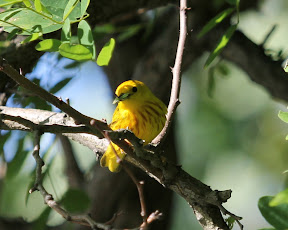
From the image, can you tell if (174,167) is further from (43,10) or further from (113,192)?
(113,192)

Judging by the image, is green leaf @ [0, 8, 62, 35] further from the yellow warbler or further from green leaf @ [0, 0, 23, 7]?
the yellow warbler

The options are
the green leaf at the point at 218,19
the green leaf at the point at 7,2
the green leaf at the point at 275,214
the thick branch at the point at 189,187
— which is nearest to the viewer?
the green leaf at the point at 275,214

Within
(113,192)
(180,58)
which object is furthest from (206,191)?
(113,192)

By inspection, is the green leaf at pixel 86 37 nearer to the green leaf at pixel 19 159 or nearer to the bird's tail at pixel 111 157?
the bird's tail at pixel 111 157

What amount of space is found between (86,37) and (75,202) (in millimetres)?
893

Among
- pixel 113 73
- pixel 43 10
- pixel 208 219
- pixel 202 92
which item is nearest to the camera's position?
pixel 43 10

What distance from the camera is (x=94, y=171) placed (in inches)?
132

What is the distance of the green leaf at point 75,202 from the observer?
84.7 inches

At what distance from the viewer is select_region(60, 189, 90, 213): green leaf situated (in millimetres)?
2151

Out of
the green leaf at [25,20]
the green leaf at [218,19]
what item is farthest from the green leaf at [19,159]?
the green leaf at [218,19]

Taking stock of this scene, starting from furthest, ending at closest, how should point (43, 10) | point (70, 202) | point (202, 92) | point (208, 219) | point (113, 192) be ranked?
1. point (202, 92)
2. point (113, 192)
3. point (70, 202)
4. point (208, 219)
5. point (43, 10)

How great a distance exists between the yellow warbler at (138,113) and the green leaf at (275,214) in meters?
0.91

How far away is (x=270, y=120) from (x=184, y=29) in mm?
3345

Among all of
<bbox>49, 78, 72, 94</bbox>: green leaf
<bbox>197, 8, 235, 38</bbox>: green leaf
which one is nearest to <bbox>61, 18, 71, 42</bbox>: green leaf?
<bbox>197, 8, 235, 38</bbox>: green leaf
